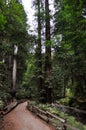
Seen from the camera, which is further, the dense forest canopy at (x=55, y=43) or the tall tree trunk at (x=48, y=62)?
the tall tree trunk at (x=48, y=62)

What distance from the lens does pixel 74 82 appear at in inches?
631

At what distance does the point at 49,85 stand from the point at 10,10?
6.23m

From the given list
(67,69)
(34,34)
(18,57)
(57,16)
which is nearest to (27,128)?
(67,69)

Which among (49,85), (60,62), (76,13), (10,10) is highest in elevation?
(10,10)

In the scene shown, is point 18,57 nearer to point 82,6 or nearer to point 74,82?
point 74,82

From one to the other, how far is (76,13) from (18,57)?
20.6 meters

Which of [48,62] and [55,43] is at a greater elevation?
[55,43]

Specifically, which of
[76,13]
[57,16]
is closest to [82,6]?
[76,13]

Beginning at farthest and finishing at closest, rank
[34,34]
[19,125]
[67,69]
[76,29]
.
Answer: [34,34]
[67,69]
[19,125]
[76,29]

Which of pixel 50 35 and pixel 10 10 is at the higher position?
pixel 10 10

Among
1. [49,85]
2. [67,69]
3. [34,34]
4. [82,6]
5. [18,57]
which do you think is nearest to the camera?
[82,6]

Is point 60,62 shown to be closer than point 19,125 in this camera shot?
No

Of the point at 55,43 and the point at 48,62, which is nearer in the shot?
the point at 55,43

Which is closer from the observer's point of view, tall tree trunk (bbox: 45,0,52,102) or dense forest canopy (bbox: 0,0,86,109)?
dense forest canopy (bbox: 0,0,86,109)
